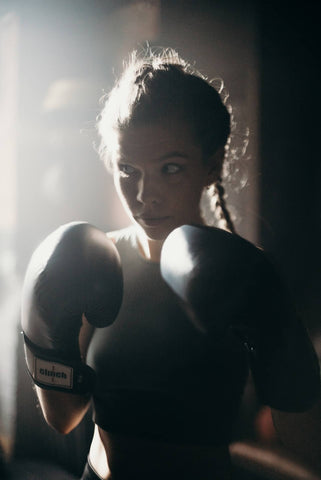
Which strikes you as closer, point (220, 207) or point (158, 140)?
point (158, 140)

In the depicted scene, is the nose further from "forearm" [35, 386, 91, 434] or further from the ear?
"forearm" [35, 386, 91, 434]

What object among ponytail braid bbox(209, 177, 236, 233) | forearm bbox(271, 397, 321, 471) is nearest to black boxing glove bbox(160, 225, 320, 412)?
forearm bbox(271, 397, 321, 471)

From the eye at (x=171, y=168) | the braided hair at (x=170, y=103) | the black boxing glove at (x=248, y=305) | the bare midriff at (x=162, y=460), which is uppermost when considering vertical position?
the braided hair at (x=170, y=103)

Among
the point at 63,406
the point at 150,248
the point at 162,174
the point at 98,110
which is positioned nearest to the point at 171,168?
the point at 162,174

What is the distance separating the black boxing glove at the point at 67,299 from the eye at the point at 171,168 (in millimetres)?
119

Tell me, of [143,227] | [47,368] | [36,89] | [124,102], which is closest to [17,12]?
[36,89]

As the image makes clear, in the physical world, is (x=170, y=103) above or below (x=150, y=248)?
above

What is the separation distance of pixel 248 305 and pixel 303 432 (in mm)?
228

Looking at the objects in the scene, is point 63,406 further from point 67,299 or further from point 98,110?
point 98,110

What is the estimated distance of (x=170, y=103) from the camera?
53cm

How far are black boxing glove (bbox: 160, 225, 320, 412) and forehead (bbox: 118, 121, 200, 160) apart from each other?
10 cm

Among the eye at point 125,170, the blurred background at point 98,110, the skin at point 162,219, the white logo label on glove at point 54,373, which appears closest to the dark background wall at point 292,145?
the blurred background at point 98,110

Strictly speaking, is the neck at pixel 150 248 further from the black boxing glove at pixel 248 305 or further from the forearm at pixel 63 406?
the forearm at pixel 63 406

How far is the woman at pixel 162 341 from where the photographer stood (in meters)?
0.53
